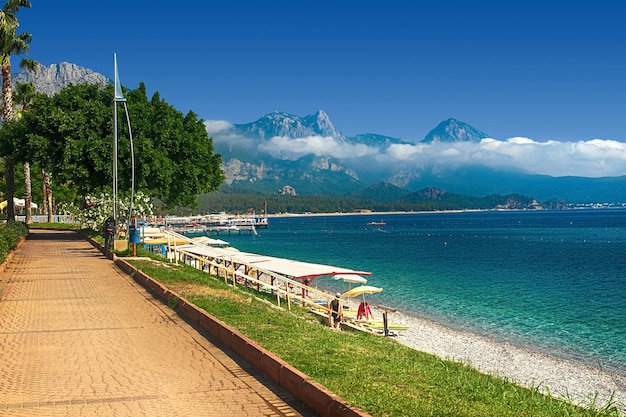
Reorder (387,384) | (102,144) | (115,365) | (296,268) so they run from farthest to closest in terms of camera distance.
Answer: (102,144), (296,268), (115,365), (387,384)

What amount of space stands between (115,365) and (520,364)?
50.1 feet

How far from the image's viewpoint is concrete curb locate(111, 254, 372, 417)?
6.92 m

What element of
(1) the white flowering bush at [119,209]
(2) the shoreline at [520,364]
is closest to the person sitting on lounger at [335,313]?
(2) the shoreline at [520,364]

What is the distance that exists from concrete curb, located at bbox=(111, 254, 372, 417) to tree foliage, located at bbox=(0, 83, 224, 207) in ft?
95.7

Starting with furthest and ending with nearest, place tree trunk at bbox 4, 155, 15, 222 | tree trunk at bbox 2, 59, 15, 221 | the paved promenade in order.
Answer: tree trunk at bbox 2, 59, 15, 221, tree trunk at bbox 4, 155, 15, 222, the paved promenade

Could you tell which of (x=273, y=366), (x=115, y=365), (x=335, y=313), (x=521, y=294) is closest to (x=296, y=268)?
(x=335, y=313)

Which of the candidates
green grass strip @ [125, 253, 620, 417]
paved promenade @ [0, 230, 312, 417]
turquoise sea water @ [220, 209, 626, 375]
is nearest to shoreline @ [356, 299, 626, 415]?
turquoise sea water @ [220, 209, 626, 375]

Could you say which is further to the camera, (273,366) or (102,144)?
(102,144)

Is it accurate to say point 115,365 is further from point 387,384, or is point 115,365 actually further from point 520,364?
point 520,364

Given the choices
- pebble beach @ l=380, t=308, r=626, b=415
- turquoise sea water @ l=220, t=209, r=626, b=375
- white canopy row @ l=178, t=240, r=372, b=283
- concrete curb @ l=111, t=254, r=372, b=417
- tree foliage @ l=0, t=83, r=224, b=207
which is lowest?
turquoise sea water @ l=220, t=209, r=626, b=375

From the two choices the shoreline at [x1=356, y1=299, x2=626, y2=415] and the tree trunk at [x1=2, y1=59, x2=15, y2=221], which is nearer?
the shoreline at [x1=356, y1=299, x2=626, y2=415]

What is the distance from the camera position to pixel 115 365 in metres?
9.32

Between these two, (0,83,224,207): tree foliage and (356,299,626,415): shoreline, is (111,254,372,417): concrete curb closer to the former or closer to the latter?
(356,299,626,415): shoreline

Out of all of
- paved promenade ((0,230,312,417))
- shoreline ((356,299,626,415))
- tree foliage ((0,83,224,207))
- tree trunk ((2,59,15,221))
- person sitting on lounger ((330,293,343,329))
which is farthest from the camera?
tree trunk ((2,59,15,221))
